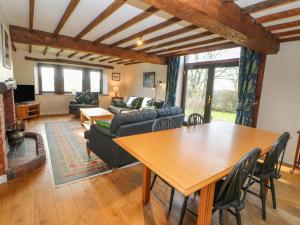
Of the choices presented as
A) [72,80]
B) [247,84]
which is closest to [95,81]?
[72,80]

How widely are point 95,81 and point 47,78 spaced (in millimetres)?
1939

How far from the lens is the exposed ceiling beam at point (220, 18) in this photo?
1.59 m

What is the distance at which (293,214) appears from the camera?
194 centimetres

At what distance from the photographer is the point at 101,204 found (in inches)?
76.8

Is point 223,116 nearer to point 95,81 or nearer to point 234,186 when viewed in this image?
point 234,186

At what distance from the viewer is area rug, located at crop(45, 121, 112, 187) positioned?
2.50 m

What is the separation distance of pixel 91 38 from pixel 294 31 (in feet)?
13.1

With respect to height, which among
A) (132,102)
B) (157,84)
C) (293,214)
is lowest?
(293,214)

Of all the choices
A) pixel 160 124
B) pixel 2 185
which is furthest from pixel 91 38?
pixel 2 185

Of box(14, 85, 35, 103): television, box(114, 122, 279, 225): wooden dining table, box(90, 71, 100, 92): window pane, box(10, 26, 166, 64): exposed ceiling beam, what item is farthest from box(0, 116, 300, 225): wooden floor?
box(90, 71, 100, 92): window pane

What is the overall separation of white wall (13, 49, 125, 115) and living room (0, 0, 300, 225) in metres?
0.88

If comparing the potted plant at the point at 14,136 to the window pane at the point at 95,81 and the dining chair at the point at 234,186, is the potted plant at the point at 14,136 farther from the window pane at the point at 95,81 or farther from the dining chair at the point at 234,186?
the window pane at the point at 95,81

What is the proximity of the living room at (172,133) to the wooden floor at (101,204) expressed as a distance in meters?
0.01

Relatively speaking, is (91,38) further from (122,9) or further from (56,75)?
(56,75)
